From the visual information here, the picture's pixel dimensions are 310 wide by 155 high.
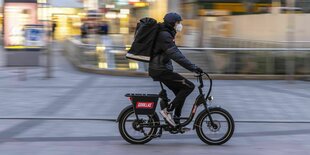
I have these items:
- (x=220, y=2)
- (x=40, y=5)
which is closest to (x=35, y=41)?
(x=40, y=5)

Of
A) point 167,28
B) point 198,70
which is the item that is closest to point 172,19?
point 167,28

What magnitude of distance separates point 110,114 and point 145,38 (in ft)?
9.01

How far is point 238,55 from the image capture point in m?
13.6

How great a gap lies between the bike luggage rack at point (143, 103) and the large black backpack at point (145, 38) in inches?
19.7

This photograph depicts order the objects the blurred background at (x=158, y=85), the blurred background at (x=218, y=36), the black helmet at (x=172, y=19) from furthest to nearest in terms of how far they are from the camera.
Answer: the blurred background at (x=218, y=36) → the blurred background at (x=158, y=85) → the black helmet at (x=172, y=19)

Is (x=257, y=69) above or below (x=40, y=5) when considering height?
below

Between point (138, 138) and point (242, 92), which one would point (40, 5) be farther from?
point (138, 138)

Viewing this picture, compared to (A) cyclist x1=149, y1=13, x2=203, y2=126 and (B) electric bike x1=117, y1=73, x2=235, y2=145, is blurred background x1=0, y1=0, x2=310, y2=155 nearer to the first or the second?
(B) electric bike x1=117, y1=73, x2=235, y2=145

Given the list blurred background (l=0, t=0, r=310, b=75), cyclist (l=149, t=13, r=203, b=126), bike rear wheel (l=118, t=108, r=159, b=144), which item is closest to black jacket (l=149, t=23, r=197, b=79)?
cyclist (l=149, t=13, r=203, b=126)

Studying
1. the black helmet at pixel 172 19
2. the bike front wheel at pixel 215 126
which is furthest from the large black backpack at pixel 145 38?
the bike front wheel at pixel 215 126

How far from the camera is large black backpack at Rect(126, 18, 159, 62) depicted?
257 inches

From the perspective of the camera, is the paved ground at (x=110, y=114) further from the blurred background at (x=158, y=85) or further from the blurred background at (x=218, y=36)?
the blurred background at (x=218, y=36)

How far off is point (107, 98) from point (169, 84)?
158 inches

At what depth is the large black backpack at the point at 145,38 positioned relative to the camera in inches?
257
